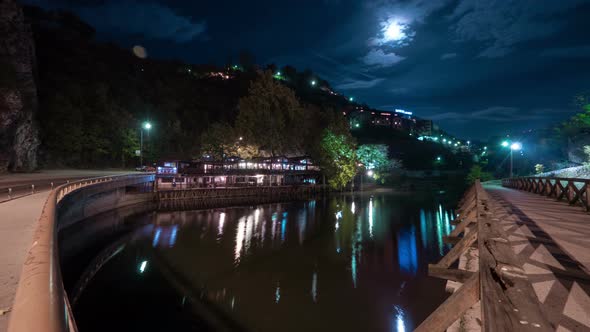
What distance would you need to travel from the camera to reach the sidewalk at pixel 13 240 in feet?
17.1

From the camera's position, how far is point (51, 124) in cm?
4772

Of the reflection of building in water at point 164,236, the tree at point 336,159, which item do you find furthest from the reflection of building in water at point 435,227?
the reflection of building in water at point 164,236

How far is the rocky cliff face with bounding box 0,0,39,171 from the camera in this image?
3338cm

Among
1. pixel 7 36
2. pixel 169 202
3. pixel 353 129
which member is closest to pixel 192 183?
pixel 169 202

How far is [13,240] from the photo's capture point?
8.84 meters

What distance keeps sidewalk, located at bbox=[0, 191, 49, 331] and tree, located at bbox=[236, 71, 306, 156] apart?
40.9 metres

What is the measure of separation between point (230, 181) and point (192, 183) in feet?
20.9

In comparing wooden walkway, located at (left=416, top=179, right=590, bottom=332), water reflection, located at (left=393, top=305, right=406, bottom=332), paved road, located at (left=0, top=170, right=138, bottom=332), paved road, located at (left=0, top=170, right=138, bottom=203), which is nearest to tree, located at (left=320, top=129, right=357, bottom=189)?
paved road, located at (left=0, top=170, right=138, bottom=203)

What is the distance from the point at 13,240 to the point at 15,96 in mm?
37137

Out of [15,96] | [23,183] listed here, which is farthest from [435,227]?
[15,96]

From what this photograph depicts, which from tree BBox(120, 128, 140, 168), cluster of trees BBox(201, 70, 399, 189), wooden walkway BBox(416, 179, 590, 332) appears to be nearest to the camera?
wooden walkway BBox(416, 179, 590, 332)

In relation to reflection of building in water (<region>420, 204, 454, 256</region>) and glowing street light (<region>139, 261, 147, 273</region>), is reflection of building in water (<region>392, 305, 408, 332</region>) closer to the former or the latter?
reflection of building in water (<region>420, 204, 454, 256</region>)

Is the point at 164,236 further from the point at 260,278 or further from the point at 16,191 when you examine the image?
the point at 260,278

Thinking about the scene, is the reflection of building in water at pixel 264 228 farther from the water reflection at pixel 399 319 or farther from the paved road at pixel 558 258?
the paved road at pixel 558 258
